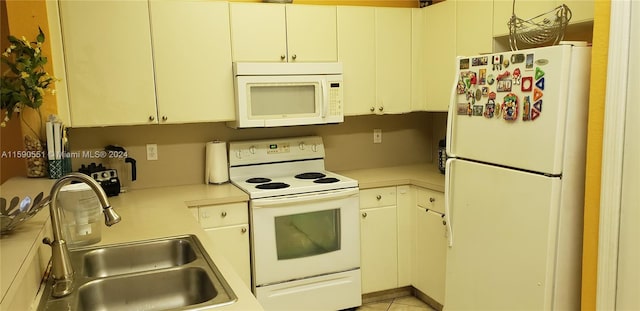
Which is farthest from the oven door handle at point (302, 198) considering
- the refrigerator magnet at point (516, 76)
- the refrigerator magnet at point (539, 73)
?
the refrigerator magnet at point (539, 73)

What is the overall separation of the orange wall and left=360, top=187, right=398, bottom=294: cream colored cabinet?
4.40 ft

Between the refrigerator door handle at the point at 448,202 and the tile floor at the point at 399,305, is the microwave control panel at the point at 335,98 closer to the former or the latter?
the refrigerator door handle at the point at 448,202

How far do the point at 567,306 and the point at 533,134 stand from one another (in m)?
0.79

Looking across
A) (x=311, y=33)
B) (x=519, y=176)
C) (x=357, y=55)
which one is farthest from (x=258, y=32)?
(x=519, y=176)

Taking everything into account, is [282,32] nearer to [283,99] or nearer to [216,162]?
[283,99]

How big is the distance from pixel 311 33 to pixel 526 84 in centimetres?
145

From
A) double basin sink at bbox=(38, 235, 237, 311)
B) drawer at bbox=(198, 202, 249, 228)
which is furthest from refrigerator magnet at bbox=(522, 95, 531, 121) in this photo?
drawer at bbox=(198, 202, 249, 228)

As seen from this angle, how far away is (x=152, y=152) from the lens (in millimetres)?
3117

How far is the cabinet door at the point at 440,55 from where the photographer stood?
10.1 feet

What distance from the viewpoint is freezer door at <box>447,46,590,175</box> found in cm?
196

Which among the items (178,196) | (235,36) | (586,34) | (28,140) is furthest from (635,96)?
(28,140)

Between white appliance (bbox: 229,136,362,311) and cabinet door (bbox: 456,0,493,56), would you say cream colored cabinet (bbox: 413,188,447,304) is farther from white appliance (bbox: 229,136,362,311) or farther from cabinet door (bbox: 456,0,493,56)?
cabinet door (bbox: 456,0,493,56)

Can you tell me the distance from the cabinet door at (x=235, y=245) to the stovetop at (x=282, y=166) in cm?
27

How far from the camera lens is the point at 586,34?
260cm
